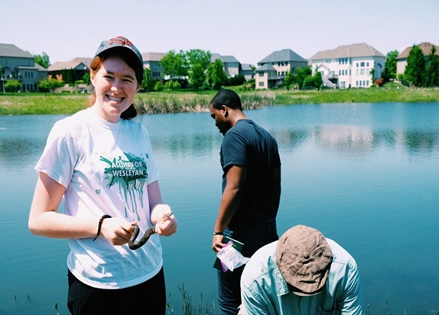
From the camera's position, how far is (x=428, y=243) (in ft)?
23.9

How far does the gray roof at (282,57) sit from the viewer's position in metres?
109

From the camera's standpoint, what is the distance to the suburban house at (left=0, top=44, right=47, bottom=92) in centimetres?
8800

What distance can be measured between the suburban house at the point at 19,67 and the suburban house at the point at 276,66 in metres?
47.8

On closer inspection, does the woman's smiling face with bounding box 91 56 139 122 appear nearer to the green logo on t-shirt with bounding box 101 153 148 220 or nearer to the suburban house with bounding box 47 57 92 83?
the green logo on t-shirt with bounding box 101 153 148 220

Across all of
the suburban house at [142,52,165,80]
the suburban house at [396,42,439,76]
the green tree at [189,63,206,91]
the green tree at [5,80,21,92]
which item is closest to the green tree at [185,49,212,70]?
the green tree at [189,63,206,91]

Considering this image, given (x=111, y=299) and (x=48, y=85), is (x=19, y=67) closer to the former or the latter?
(x=48, y=85)

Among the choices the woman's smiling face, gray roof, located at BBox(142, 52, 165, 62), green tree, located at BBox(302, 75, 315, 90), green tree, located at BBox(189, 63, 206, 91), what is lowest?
the woman's smiling face

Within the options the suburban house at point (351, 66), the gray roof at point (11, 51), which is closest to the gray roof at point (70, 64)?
the gray roof at point (11, 51)

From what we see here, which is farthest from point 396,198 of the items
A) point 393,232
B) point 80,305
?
point 80,305

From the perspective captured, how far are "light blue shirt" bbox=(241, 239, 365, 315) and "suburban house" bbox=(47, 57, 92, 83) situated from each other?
95.3 metres

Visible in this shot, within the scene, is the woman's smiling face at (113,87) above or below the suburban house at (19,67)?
below

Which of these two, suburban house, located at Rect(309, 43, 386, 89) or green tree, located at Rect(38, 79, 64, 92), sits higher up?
suburban house, located at Rect(309, 43, 386, 89)

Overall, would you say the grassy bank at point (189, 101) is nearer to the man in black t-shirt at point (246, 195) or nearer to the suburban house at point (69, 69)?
the man in black t-shirt at point (246, 195)

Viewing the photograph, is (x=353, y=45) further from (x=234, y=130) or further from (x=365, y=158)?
(x=234, y=130)
